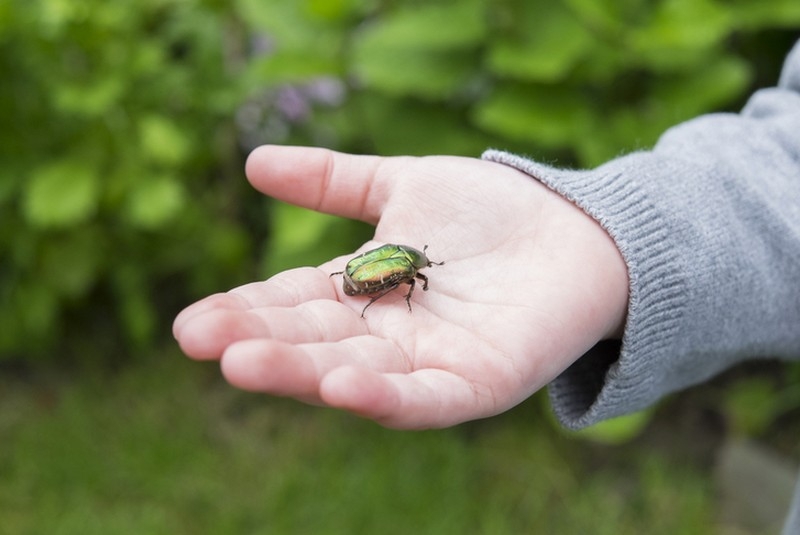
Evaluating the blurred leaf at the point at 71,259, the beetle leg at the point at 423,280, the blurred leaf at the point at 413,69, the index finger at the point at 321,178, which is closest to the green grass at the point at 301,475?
the blurred leaf at the point at 71,259

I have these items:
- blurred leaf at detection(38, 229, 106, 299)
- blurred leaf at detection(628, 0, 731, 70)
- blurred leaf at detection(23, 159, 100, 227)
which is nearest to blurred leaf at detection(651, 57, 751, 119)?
blurred leaf at detection(628, 0, 731, 70)

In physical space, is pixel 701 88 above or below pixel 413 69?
below

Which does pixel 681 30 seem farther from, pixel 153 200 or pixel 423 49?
pixel 153 200

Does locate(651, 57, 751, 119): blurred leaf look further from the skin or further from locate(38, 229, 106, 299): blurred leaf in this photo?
locate(38, 229, 106, 299): blurred leaf


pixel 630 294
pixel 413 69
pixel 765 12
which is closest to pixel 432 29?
pixel 413 69

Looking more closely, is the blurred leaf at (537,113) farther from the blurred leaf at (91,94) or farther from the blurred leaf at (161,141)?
the blurred leaf at (91,94)

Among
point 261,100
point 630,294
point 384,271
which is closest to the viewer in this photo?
point 630,294
